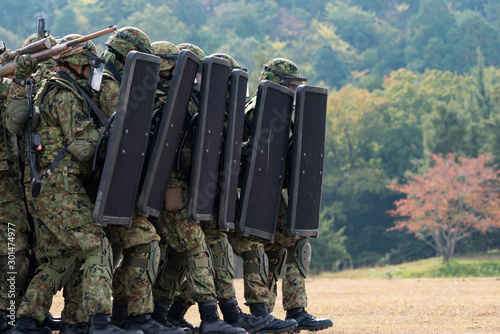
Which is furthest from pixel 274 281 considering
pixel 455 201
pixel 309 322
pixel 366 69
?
pixel 366 69

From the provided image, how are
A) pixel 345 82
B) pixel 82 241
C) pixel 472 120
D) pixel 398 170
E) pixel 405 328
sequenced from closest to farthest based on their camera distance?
pixel 82 241, pixel 405 328, pixel 472 120, pixel 398 170, pixel 345 82

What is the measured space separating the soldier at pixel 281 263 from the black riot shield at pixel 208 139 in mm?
843

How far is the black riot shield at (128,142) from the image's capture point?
238 inches

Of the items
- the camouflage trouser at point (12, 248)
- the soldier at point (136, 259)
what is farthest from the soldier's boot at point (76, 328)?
the camouflage trouser at point (12, 248)

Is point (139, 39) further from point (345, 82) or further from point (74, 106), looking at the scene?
point (345, 82)

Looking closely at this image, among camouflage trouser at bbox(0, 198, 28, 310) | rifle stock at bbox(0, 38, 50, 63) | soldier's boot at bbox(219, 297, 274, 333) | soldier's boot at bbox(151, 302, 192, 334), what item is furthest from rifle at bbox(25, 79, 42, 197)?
soldier's boot at bbox(219, 297, 274, 333)

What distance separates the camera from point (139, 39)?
22.4 feet

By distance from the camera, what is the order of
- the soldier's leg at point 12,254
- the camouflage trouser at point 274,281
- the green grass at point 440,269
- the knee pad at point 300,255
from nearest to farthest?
the soldier's leg at point 12,254
the camouflage trouser at point 274,281
the knee pad at point 300,255
the green grass at point 440,269

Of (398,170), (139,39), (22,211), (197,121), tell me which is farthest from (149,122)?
(398,170)

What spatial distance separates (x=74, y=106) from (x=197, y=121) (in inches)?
39.6

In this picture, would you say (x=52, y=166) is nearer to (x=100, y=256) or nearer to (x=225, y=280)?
(x=100, y=256)

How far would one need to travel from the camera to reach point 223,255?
23.1 feet

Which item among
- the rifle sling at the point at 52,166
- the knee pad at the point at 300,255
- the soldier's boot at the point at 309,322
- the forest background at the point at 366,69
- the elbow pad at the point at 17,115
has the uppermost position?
the forest background at the point at 366,69

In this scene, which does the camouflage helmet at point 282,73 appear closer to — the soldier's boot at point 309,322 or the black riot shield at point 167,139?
the black riot shield at point 167,139
